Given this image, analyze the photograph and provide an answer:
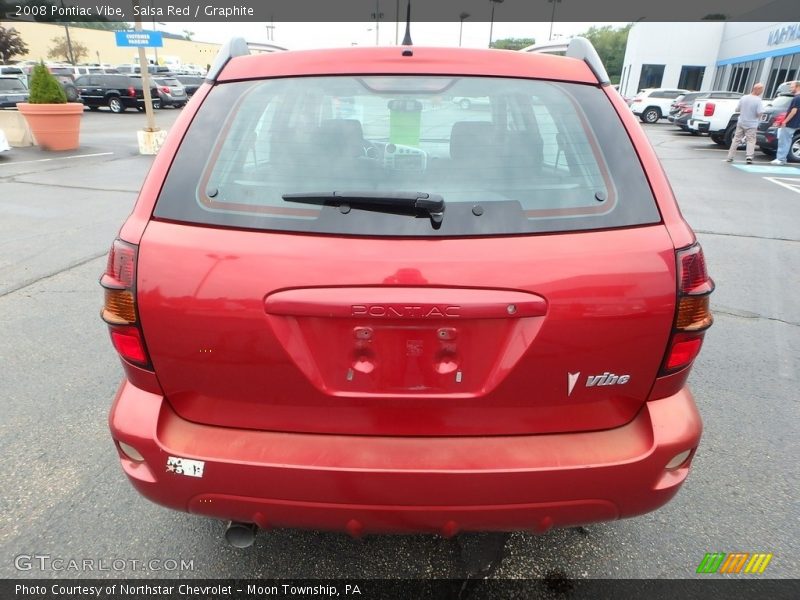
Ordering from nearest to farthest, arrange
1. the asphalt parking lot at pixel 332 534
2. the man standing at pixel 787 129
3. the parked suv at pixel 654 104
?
the asphalt parking lot at pixel 332 534, the man standing at pixel 787 129, the parked suv at pixel 654 104

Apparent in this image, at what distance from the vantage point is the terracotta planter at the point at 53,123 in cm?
1266

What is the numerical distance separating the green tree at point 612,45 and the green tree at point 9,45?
71.5 m

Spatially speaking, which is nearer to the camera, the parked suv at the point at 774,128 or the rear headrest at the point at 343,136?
the rear headrest at the point at 343,136

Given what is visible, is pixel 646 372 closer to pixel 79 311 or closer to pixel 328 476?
pixel 328 476

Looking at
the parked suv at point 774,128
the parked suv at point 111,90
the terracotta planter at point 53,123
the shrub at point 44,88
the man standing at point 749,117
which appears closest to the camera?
the shrub at point 44,88

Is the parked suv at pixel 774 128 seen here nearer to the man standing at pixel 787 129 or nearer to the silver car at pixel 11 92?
the man standing at pixel 787 129

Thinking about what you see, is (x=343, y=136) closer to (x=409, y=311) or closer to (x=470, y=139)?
(x=470, y=139)

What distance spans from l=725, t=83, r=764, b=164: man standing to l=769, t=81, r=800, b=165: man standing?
1.86 ft

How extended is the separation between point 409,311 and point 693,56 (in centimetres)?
5174

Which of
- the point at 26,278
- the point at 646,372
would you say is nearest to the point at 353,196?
the point at 646,372

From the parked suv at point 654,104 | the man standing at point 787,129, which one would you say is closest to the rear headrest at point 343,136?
the man standing at point 787,129

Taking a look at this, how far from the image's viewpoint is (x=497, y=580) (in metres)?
2.08

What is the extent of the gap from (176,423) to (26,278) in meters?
4.45

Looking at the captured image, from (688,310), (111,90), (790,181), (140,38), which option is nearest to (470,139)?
(688,310)
